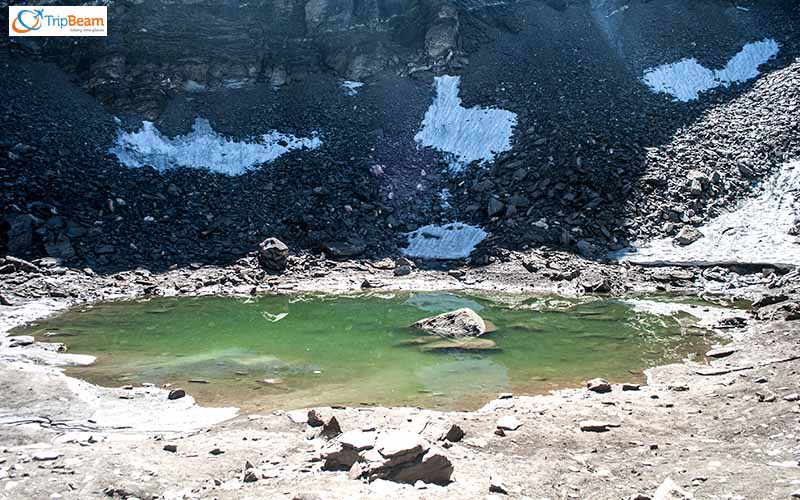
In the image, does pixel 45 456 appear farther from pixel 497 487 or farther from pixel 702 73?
pixel 702 73

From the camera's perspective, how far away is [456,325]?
15.6m

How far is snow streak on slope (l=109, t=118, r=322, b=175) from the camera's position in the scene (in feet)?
103

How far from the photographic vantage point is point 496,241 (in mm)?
25391

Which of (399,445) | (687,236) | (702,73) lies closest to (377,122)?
(687,236)

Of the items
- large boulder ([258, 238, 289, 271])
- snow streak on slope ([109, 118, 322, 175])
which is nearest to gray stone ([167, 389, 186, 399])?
large boulder ([258, 238, 289, 271])

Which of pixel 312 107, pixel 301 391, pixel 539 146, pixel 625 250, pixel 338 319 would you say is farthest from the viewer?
pixel 312 107

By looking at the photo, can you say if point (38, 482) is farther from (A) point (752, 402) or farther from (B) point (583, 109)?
(B) point (583, 109)

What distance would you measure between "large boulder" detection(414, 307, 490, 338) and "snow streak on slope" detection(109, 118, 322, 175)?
744 inches

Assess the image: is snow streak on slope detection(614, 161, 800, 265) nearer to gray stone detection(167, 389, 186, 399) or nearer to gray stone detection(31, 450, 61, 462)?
gray stone detection(167, 389, 186, 399)

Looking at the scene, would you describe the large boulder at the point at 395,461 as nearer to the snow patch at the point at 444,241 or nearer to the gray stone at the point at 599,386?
the gray stone at the point at 599,386

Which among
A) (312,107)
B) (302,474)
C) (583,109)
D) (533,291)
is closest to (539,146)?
(583,109)

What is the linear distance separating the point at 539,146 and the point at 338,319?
16.7 metres

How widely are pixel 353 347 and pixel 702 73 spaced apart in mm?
31684

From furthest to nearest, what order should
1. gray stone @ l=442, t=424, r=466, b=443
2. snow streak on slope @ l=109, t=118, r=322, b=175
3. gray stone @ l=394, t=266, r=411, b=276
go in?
snow streak on slope @ l=109, t=118, r=322, b=175, gray stone @ l=394, t=266, r=411, b=276, gray stone @ l=442, t=424, r=466, b=443
